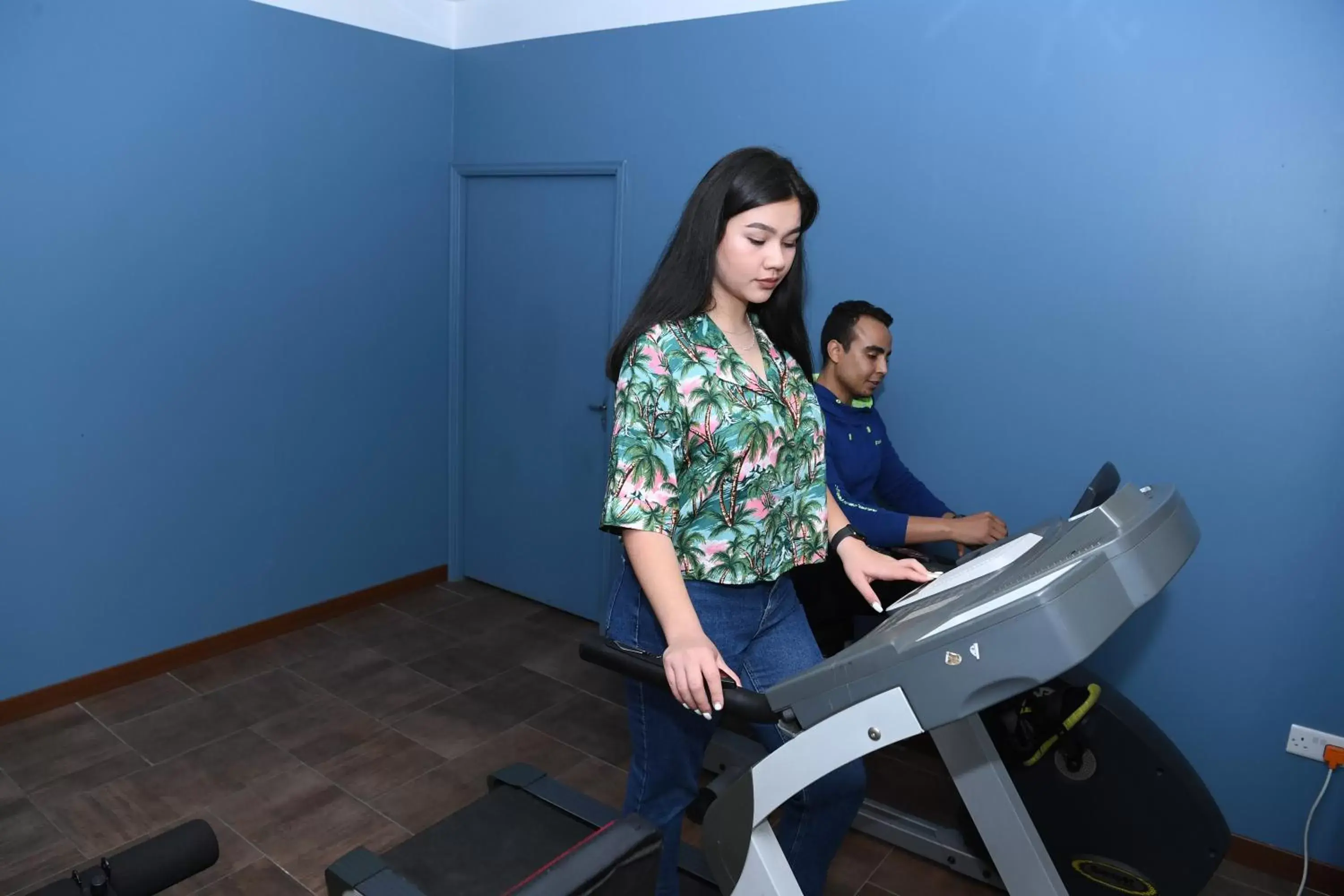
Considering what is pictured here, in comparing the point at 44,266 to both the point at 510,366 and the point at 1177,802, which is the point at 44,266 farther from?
the point at 1177,802

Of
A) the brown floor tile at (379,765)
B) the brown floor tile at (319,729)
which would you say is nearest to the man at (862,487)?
the brown floor tile at (379,765)

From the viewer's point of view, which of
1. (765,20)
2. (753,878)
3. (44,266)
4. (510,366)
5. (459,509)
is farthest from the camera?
(459,509)

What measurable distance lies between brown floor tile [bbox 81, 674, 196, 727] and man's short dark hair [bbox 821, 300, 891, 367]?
2.45m

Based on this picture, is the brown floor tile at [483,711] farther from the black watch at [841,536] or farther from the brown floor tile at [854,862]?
the black watch at [841,536]

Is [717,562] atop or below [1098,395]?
below

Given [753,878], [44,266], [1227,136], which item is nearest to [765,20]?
[1227,136]

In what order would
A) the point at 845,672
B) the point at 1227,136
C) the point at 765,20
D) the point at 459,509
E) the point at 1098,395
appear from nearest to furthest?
the point at 845,672, the point at 1227,136, the point at 1098,395, the point at 765,20, the point at 459,509

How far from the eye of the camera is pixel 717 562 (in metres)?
1.48

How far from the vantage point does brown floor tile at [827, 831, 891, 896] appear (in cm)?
228

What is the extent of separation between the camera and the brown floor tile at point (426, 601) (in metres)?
3.94

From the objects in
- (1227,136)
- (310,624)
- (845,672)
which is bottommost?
(310,624)

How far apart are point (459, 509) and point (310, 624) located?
2.81 feet

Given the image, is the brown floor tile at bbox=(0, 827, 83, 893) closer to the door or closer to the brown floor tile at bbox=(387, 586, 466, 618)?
the brown floor tile at bbox=(387, 586, 466, 618)

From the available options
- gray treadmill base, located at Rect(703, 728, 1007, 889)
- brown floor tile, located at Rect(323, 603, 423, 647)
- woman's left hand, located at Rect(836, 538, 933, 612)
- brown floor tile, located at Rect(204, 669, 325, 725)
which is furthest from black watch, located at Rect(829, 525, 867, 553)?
brown floor tile, located at Rect(323, 603, 423, 647)
